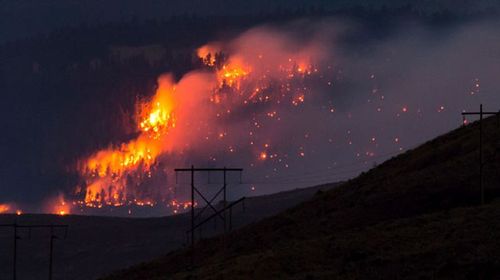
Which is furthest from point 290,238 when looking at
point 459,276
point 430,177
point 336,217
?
point 459,276

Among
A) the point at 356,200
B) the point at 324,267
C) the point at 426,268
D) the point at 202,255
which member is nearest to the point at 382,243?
the point at 324,267

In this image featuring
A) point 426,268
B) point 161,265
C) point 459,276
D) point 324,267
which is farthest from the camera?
point 161,265

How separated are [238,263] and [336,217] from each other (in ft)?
71.1

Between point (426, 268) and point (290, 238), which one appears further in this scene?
point (290, 238)

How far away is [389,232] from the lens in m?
66.9

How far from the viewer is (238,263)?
7125 cm

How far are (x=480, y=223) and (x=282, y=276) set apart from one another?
590 inches

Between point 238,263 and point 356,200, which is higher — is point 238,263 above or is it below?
below

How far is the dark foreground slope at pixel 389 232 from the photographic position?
55719mm

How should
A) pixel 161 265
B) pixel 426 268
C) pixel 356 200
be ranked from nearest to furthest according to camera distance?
pixel 426 268 < pixel 356 200 < pixel 161 265

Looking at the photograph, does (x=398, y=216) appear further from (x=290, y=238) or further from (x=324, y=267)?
(x=324, y=267)

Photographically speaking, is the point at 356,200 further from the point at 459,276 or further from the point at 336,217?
the point at 459,276

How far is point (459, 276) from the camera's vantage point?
49469 mm

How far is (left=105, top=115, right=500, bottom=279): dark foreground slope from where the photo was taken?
5572 centimetres
